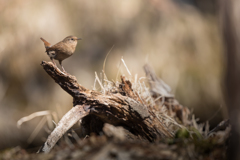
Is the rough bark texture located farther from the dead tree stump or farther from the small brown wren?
the small brown wren

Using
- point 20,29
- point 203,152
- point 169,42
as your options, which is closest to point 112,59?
point 169,42

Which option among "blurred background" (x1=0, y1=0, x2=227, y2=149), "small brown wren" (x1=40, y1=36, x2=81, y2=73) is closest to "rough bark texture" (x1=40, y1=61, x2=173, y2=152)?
"small brown wren" (x1=40, y1=36, x2=81, y2=73)

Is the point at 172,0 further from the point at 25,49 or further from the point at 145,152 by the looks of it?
the point at 145,152

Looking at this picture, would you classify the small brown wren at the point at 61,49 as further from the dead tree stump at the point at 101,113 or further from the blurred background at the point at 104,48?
the blurred background at the point at 104,48

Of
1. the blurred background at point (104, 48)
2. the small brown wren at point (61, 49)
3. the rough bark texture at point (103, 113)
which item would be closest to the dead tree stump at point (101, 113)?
the rough bark texture at point (103, 113)

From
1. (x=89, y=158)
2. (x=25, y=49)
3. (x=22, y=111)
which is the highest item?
(x=25, y=49)

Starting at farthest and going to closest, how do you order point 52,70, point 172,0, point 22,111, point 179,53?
point 172,0 → point 179,53 → point 22,111 → point 52,70

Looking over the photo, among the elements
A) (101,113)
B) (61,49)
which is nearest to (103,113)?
(101,113)
